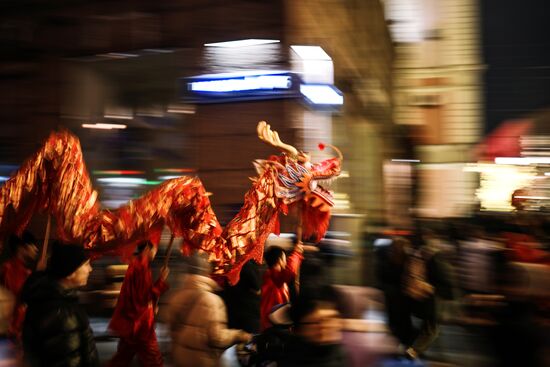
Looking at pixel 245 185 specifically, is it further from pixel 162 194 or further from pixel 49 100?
pixel 162 194

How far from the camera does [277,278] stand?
21.6 ft

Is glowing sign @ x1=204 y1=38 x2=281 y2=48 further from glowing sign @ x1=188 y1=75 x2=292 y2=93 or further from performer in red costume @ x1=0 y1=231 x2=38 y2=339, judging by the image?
performer in red costume @ x1=0 y1=231 x2=38 y2=339

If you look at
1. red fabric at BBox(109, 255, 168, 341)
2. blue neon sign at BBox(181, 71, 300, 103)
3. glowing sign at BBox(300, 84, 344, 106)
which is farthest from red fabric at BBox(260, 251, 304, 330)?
glowing sign at BBox(300, 84, 344, 106)

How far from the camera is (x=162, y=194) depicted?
18.4 feet

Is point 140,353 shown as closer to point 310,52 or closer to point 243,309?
point 243,309

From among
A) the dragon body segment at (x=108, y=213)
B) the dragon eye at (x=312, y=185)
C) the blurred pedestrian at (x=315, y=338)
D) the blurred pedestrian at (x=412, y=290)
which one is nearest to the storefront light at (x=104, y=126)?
the dragon body segment at (x=108, y=213)

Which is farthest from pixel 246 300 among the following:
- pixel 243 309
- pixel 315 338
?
pixel 315 338

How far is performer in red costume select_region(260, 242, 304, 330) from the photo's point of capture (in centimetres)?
650

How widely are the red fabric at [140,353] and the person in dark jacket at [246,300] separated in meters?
0.82

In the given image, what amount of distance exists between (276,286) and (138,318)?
1.51 m

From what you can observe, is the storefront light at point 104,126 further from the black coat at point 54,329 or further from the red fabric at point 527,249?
the black coat at point 54,329

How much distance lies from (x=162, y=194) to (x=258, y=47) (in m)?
5.46

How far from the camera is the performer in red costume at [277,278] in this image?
6.50 meters

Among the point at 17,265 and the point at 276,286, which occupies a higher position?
the point at 17,265
